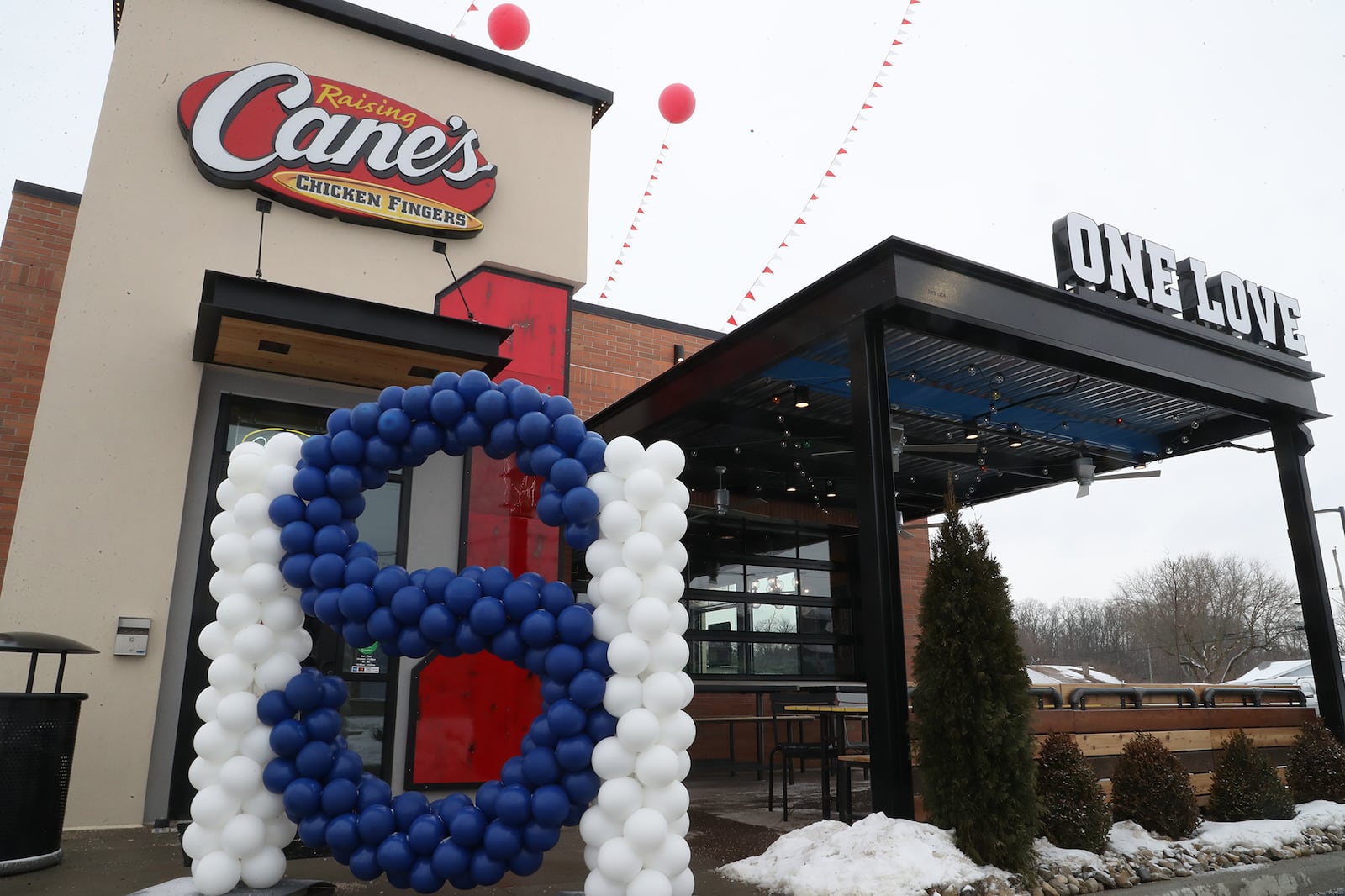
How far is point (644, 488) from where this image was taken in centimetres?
399

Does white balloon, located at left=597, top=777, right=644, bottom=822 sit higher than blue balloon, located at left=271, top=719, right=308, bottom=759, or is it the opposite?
blue balloon, located at left=271, top=719, right=308, bottom=759

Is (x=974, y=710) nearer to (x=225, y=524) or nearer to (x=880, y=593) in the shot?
(x=880, y=593)

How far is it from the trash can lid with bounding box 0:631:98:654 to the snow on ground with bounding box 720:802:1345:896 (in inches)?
163

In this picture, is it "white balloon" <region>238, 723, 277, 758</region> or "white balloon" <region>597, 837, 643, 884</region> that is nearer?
"white balloon" <region>597, 837, 643, 884</region>

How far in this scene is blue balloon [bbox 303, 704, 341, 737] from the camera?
4027 mm

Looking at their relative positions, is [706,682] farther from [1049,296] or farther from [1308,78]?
[1308,78]

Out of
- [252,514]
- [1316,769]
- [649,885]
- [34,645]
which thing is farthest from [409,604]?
[1316,769]

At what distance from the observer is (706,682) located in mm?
11008

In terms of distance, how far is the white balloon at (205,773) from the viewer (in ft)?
12.8

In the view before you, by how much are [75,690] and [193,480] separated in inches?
69.0

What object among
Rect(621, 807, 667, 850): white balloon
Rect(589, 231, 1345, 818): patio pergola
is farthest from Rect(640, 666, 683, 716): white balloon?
Rect(589, 231, 1345, 818): patio pergola

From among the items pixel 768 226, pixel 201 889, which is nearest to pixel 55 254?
pixel 201 889

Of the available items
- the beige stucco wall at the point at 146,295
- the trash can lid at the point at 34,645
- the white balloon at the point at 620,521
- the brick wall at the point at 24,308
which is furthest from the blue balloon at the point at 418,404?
the brick wall at the point at 24,308

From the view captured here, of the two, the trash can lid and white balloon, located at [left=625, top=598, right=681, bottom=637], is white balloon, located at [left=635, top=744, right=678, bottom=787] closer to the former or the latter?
white balloon, located at [left=625, top=598, right=681, bottom=637]
